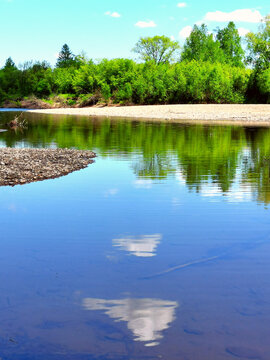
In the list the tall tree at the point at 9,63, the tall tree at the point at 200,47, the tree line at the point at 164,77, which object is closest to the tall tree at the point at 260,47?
the tree line at the point at 164,77

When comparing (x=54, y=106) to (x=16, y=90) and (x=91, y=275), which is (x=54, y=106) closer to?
(x=16, y=90)

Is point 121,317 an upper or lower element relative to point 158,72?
lower

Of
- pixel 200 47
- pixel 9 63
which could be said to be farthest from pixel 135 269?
pixel 9 63

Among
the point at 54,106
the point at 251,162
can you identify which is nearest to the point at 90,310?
the point at 251,162

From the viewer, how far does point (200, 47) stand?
130m

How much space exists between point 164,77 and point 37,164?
76.0 metres

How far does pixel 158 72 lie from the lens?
308 ft

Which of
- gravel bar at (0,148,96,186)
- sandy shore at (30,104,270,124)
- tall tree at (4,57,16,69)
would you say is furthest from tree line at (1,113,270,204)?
tall tree at (4,57,16,69)

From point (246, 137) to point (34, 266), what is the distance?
Result: 28.8 m

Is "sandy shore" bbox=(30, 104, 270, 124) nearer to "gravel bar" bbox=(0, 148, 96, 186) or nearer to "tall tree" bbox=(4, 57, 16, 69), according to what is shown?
"gravel bar" bbox=(0, 148, 96, 186)

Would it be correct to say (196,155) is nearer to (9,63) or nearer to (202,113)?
(202,113)

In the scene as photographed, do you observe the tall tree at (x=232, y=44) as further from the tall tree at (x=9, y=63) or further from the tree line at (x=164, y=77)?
the tall tree at (x=9, y=63)

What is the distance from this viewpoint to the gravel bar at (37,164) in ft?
56.6

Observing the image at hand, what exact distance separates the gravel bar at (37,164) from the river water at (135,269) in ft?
2.95
